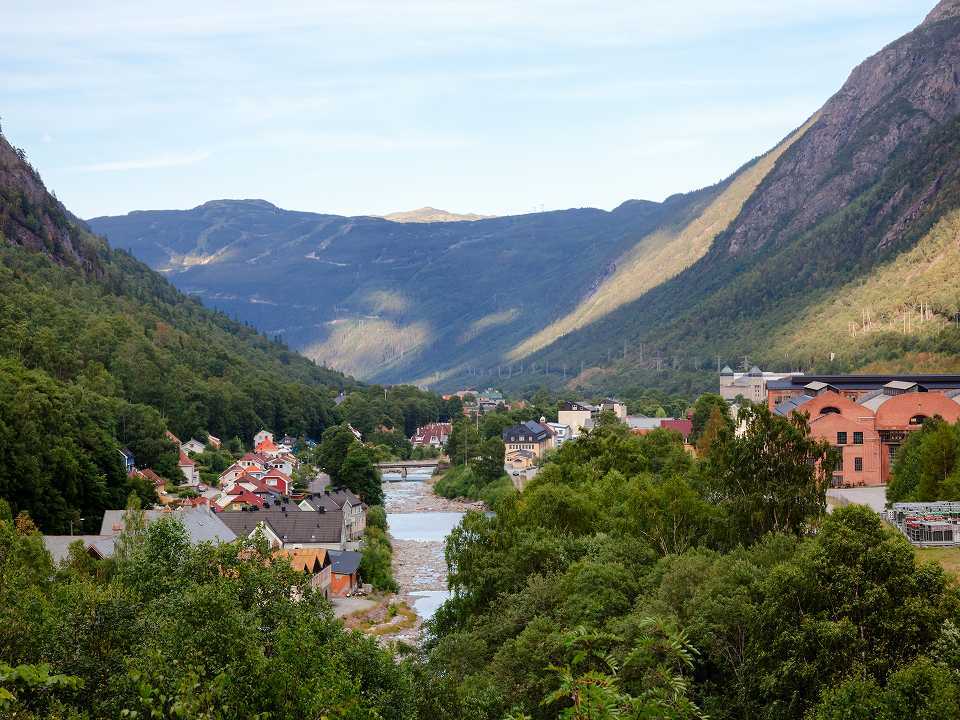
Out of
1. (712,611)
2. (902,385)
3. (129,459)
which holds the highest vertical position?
(902,385)

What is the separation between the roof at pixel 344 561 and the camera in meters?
74.3

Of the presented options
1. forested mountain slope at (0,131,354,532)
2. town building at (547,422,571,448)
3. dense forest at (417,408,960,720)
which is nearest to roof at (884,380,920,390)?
dense forest at (417,408,960,720)

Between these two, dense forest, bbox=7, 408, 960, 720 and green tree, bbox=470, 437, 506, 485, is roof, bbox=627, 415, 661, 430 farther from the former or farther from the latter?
dense forest, bbox=7, 408, 960, 720

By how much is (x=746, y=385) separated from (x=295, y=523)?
99.6 m

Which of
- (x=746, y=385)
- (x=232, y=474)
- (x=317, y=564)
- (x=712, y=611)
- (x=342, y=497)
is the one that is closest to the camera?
(x=712, y=611)

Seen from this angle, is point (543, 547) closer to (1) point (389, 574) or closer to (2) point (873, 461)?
(1) point (389, 574)

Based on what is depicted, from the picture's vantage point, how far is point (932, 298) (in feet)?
612

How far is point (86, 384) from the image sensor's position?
4695 inches

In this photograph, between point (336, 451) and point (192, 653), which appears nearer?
point (192, 653)

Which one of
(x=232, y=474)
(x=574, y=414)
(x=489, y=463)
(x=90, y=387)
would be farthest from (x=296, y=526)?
(x=574, y=414)

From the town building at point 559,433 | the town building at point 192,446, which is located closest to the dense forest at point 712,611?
the town building at point 192,446

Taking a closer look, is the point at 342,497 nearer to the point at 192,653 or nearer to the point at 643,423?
the point at 643,423

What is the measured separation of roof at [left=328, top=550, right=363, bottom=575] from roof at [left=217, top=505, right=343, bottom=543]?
3.63 m

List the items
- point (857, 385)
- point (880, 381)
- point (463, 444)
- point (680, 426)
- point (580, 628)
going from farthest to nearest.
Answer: point (463, 444)
point (680, 426)
point (880, 381)
point (857, 385)
point (580, 628)
